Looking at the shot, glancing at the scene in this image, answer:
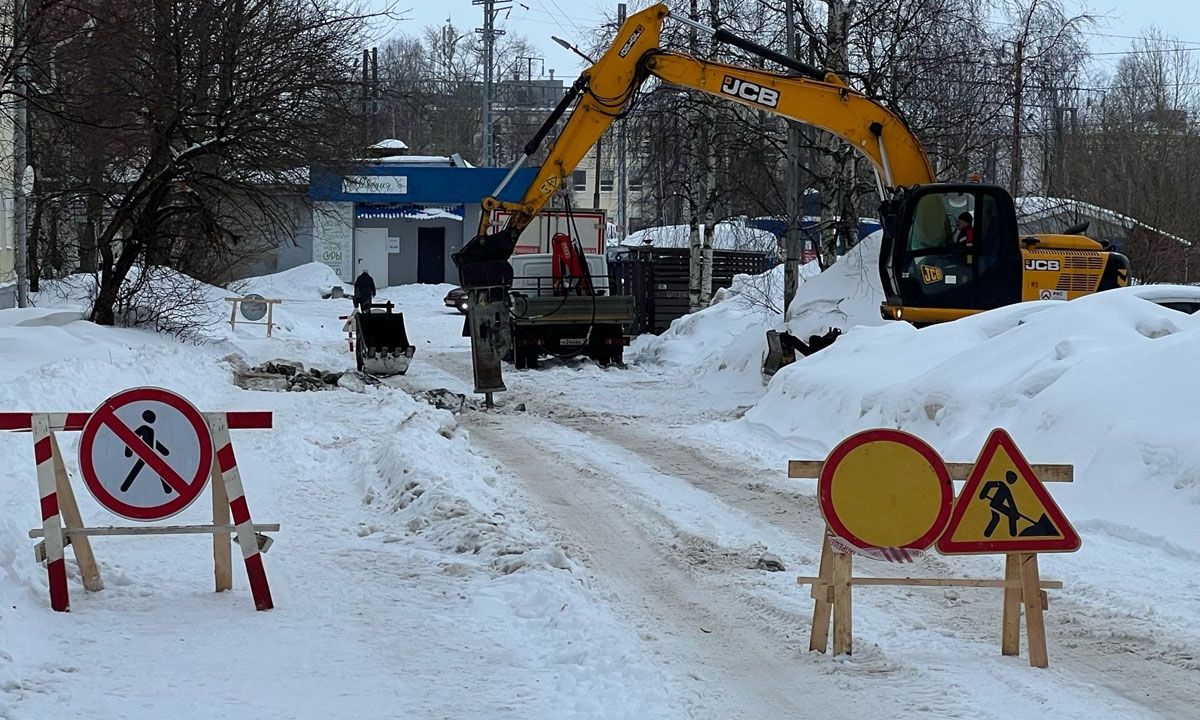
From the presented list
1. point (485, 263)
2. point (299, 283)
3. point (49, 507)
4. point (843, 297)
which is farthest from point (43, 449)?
point (299, 283)

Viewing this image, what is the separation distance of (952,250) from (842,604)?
37.2 ft

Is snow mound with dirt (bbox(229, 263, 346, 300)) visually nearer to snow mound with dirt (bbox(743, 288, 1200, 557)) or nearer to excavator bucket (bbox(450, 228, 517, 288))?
excavator bucket (bbox(450, 228, 517, 288))

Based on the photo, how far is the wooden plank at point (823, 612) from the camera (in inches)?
245

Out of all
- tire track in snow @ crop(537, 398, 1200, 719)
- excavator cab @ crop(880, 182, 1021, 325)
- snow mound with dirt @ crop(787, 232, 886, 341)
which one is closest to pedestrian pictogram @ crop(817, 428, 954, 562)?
tire track in snow @ crop(537, 398, 1200, 719)

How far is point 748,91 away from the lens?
57.1 ft

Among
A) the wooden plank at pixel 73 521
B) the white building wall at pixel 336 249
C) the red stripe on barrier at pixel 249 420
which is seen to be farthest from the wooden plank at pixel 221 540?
the white building wall at pixel 336 249

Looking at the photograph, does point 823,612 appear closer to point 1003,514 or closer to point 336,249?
point 1003,514

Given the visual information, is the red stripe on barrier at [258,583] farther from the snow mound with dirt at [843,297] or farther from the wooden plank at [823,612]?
the snow mound with dirt at [843,297]

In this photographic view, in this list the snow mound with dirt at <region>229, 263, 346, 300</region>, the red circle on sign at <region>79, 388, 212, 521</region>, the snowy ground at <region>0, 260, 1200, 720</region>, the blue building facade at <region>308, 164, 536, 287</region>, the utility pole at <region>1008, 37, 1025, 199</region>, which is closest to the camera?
the snowy ground at <region>0, 260, 1200, 720</region>

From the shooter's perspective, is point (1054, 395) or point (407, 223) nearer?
point (1054, 395)

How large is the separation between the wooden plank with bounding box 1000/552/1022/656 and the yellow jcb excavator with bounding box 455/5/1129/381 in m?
10.8

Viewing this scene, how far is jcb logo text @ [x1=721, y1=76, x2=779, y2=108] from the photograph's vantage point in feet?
56.9

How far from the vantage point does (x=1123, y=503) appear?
30.2 ft

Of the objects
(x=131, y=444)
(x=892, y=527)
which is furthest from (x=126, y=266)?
(x=892, y=527)
